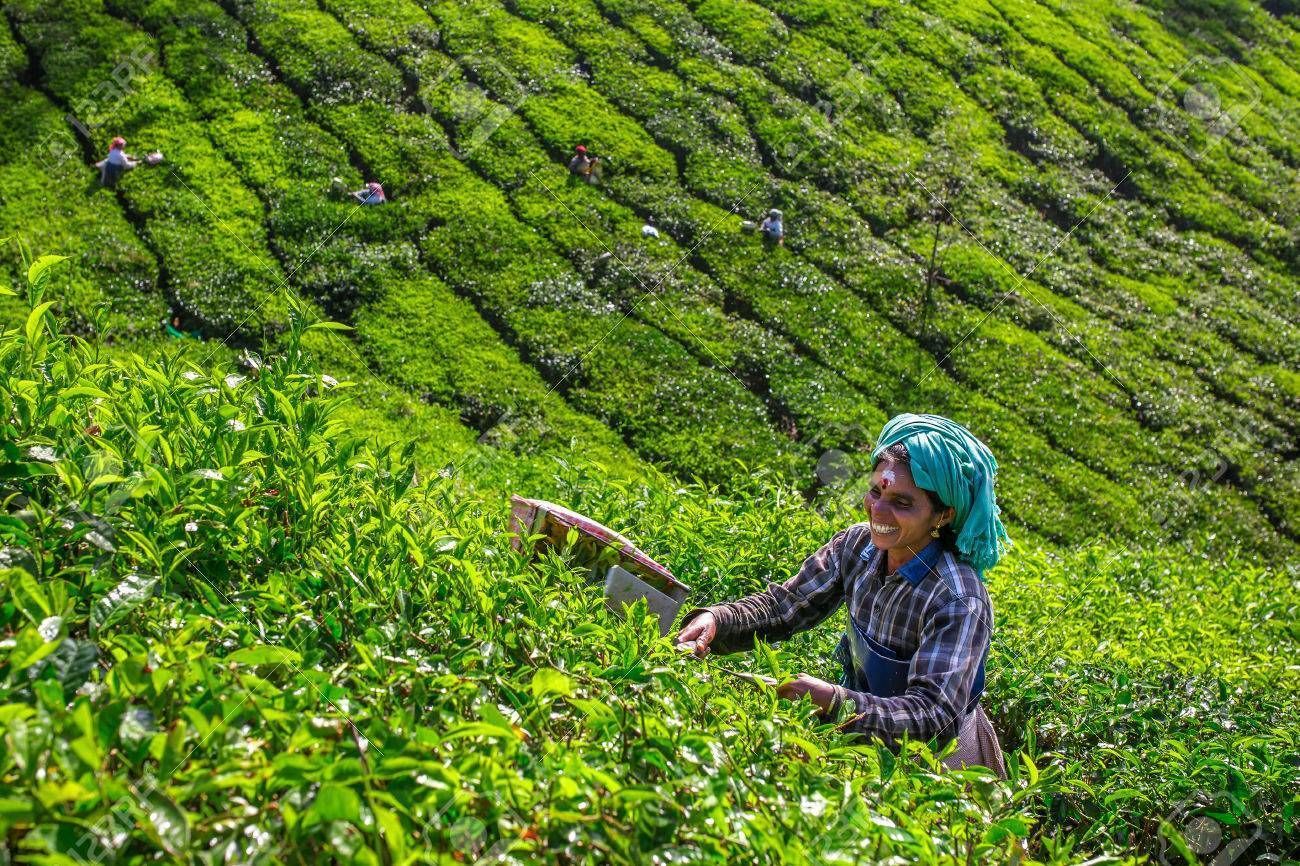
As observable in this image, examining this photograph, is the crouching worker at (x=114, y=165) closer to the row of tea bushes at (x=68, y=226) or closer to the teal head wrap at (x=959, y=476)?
the row of tea bushes at (x=68, y=226)

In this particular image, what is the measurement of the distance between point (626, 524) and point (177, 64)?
12.7 m

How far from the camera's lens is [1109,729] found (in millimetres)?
4641

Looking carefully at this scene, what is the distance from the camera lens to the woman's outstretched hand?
147 inches

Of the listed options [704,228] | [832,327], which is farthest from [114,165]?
[832,327]

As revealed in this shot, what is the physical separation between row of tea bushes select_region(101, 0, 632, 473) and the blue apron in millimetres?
7338

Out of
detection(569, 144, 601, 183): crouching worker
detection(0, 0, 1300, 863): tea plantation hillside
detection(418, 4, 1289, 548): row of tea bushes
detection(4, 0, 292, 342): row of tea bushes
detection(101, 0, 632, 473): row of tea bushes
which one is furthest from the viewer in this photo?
detection(569, 144, 601, 183): crouching worker

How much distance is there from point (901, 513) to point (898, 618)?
0.37 meters

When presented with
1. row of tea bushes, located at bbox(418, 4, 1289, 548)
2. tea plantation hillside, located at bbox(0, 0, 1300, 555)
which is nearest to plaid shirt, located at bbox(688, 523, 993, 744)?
tea plantation hillside, located at bbox(0, 0, 1300, 555)

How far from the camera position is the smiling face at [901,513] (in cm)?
388

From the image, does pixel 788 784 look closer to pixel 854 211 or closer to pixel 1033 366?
pixel 1033 366

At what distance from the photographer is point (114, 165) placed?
13.3 meters

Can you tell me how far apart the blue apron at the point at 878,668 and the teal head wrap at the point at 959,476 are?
0.36 m

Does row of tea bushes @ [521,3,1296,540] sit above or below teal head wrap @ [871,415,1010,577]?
below

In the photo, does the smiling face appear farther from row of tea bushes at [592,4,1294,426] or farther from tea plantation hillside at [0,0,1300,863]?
row of tea bushes at [592,4,1294,426]
